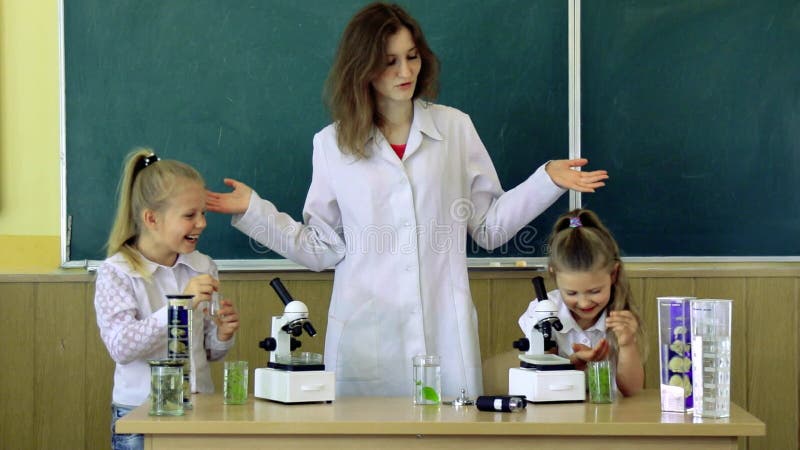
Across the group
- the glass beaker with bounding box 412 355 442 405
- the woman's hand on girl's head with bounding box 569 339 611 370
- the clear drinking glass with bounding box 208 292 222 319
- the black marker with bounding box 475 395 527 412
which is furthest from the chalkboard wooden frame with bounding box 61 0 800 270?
the black marker with bounding box 475 395 527 412

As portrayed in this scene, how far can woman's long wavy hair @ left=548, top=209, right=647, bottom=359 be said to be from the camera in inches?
106

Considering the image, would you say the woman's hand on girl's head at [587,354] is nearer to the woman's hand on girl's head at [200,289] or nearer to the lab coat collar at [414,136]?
the lab coat collar at [414,136]

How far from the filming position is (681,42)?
3496mm

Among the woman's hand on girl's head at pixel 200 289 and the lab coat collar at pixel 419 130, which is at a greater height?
the lab coat collar at pixel 419 130

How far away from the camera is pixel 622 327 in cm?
250

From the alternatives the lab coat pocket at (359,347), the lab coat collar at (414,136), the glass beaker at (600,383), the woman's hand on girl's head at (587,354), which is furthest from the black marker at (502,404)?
the lab coat collar at (414,136)

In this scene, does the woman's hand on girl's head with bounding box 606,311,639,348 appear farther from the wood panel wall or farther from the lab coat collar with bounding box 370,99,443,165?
the wood panel wall

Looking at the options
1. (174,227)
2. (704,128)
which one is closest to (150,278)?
(174,227)

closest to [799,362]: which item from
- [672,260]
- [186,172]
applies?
[672,260]

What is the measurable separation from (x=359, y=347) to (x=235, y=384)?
0.60 metres

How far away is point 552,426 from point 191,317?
901 mm

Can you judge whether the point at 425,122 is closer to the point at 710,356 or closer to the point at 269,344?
the point at 269,344

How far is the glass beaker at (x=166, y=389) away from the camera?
84.3 inches

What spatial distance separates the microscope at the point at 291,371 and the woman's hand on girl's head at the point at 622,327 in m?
0.74
